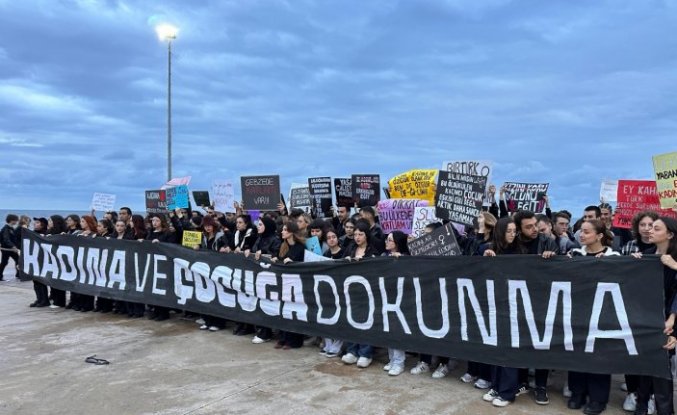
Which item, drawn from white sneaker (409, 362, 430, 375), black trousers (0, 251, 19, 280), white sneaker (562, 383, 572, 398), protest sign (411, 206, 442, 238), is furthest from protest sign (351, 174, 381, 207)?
black trousers (0, 251, 19, 280)

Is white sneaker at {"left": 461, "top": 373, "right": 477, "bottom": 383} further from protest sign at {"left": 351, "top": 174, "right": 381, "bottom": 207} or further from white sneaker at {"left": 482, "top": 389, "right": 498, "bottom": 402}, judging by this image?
protest sign at {"left": 351, "top": 174, "right": 381, "bottom": 207}

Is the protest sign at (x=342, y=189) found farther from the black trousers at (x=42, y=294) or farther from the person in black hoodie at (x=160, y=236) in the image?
the black trousers at (x=42, y=294)

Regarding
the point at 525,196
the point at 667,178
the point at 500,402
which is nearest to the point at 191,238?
Result: the point at 500,402

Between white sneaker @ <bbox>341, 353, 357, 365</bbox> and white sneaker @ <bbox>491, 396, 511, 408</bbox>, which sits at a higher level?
white sneaker @ <bbox>341, 353, 357, 365</bbox>

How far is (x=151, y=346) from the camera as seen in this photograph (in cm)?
691

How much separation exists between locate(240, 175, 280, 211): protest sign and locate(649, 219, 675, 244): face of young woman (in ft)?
21.4

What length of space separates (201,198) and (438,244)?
8277mm

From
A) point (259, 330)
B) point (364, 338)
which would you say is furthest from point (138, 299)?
point (364, 338)

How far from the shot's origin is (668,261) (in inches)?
167

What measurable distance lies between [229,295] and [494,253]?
3.90 metres

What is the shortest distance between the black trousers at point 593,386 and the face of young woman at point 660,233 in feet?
4.28

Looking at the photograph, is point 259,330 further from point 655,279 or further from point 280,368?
point 655,279

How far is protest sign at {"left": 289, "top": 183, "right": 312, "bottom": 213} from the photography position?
1166 centimetres

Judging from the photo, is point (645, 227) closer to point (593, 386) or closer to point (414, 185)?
point (593, 386)
